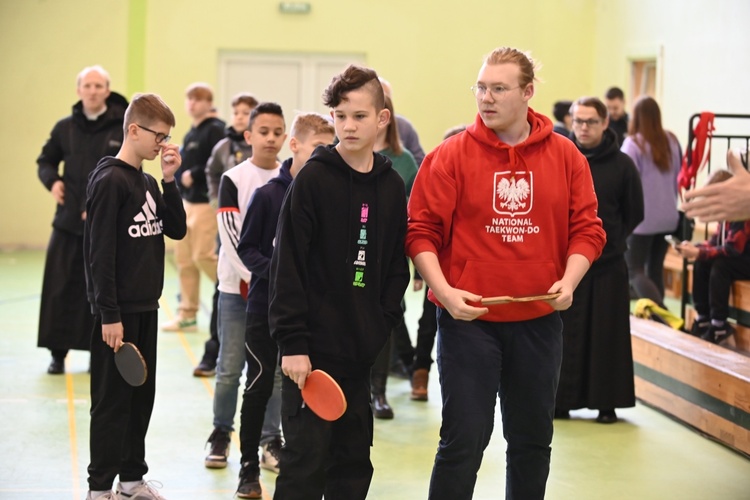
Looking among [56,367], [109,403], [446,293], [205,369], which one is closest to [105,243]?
[109,403]

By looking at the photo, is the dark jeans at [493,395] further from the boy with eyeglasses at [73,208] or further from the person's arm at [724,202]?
the boy with eyeglasses at [73,208]

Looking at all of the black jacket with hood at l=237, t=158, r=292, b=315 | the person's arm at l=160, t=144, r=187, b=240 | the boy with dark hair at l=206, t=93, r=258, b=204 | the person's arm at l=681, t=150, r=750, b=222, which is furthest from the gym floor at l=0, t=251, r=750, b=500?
the person's arm at l=681, t=150, r=750, b=222

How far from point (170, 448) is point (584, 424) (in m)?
2.31

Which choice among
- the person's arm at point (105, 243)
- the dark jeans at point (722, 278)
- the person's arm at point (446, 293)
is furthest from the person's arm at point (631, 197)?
the person's arm at point (105, 243)

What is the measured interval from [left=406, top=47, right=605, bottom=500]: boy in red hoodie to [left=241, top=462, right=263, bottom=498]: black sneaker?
124 centimetres

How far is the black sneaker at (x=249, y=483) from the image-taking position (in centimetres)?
430

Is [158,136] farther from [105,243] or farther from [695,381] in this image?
[695,381]

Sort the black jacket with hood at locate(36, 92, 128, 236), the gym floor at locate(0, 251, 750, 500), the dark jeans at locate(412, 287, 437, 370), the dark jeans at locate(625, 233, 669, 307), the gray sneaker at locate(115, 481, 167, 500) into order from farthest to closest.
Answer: the dark jeans at locate(625, 233, 669, 307) < the black jacket with hood at locate(36, 92, 128, 236) < the dark jeans at locate(412, 287, 437, 370) < the gym floor at locate(0, 251, 750, 500) < the gray sneaker at locate(115, 481, 167, 500)

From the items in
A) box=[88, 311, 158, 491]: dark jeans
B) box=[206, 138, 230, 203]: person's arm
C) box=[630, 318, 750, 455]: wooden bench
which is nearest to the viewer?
box=[88, 311, 158, 491]: dark jeans

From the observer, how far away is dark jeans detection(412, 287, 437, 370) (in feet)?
19.8

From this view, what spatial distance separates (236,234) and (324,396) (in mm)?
1617

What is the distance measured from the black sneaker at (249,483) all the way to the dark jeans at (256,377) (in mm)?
35

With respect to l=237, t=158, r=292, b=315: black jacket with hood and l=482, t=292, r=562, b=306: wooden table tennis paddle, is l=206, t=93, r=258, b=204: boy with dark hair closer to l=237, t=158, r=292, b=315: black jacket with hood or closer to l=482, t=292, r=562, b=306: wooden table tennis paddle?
l=237, t=158, r=292, b=315: black jacket with hood

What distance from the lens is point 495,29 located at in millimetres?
13328
